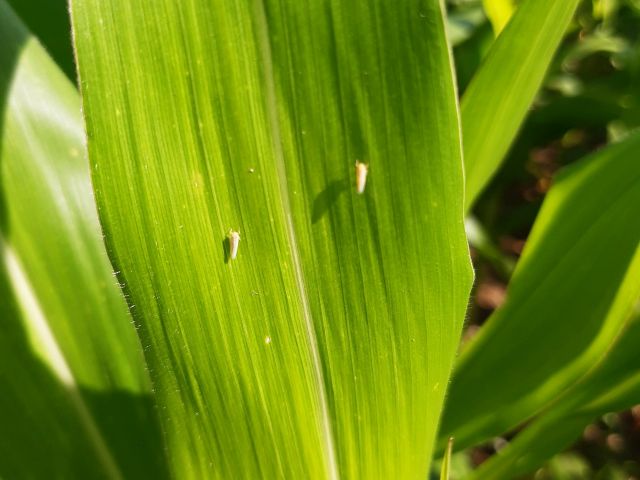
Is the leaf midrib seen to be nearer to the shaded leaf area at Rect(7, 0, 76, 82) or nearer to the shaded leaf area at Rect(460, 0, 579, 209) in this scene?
the shaded leaf area at Rect(460, 0, 579, 209)

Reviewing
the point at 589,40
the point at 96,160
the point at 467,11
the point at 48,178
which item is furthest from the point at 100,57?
the point at 589,40

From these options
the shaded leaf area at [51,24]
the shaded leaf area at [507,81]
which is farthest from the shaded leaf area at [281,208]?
the shaded leaf area at [51,24]

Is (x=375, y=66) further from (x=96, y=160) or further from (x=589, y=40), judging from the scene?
(x=589, y=40)

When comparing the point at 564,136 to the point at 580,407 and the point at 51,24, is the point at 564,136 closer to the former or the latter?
the point at 580,407

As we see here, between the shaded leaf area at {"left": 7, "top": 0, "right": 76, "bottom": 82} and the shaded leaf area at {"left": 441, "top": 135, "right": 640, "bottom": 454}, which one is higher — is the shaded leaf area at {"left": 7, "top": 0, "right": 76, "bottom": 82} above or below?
above

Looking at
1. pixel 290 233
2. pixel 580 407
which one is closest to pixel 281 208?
pixel 290 233

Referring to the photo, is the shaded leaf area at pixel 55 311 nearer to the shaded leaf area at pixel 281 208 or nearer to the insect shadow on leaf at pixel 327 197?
the shaded leaf area at pixel 281 208

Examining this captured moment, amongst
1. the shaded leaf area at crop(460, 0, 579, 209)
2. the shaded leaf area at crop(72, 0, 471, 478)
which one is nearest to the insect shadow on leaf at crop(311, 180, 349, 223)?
the shaded leaf area at crop(72, 0, 471, 478)
